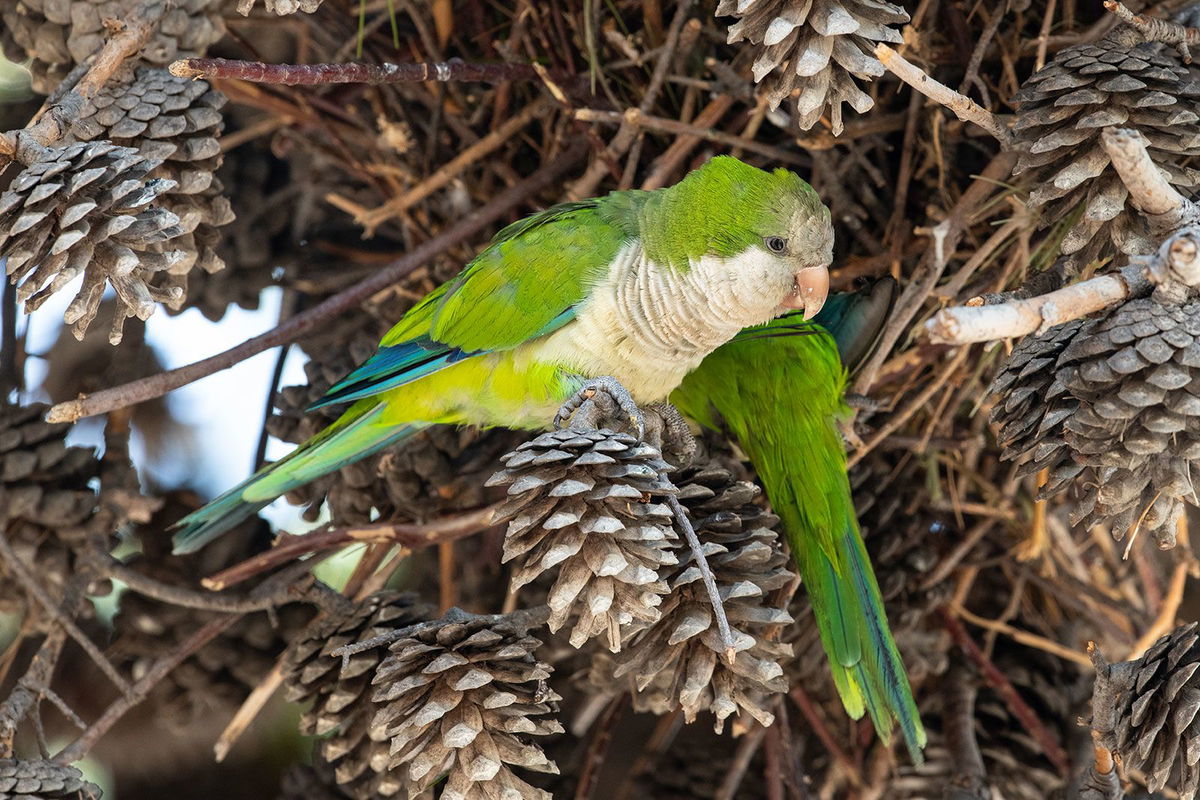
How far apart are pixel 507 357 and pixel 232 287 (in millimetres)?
665

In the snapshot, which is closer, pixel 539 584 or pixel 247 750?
pixel 539 584

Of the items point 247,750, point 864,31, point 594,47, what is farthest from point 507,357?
point 247,750

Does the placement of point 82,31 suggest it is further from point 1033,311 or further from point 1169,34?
point 1169,34

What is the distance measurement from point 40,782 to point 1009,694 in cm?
148

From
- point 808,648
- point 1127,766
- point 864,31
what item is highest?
point 864,31

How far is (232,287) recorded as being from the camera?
7.17 feet

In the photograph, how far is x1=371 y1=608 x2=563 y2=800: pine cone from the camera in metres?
1.27

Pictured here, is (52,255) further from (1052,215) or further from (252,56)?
(1052,215)

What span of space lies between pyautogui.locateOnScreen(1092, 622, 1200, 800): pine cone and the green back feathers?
69cm

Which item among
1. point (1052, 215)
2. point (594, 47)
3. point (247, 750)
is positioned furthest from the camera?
point (247, 750)

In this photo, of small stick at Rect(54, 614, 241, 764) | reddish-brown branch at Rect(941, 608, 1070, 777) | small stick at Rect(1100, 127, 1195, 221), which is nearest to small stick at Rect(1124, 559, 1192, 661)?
reddish-brown branch at Rect(941, 608, 1070, 777)

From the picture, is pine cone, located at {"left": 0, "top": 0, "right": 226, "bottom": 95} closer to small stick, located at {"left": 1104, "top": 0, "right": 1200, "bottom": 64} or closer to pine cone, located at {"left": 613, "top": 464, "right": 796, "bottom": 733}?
pine cone, located at {"left": 613, "top": 464, "right": 796, "bottom": 733}

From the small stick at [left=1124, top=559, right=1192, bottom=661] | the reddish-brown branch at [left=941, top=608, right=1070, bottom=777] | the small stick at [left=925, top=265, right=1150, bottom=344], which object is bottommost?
the reddish-brown branch at [left=941, top=608, right=1070, bottom=777]

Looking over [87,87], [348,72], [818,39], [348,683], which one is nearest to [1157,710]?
[818,39]
